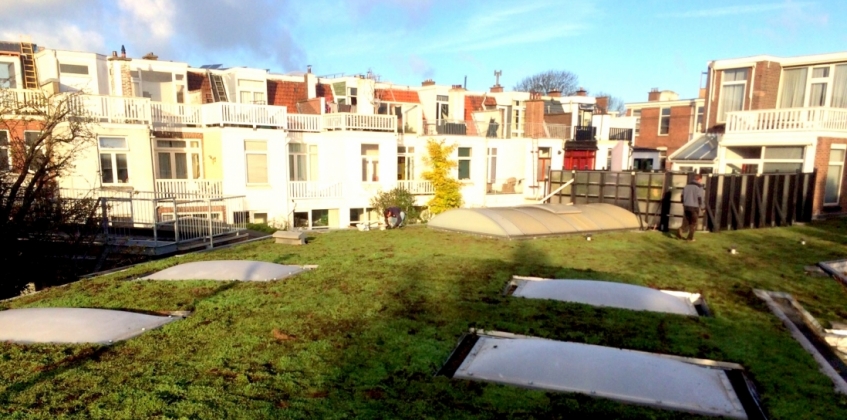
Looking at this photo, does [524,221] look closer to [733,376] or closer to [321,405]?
[733,376]

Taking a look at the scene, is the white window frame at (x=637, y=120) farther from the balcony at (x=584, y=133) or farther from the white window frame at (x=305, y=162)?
the white window frame at (x=305, y=162)

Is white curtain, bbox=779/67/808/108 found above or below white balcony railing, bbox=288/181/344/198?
above

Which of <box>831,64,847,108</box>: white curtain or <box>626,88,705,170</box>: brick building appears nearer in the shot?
<box>831,64,847,108</box>: white curtain

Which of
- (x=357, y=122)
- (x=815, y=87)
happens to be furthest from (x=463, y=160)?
(x=815, y=87)

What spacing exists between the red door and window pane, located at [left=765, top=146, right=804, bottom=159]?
1553cm

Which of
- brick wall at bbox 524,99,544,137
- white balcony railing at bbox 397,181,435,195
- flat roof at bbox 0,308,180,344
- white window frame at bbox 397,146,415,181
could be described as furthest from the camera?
brick wall at bbox 524,99,544,137

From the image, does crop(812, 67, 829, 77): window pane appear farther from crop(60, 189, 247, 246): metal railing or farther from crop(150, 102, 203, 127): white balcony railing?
crop(150, 102, 203, 127): white balcony railing

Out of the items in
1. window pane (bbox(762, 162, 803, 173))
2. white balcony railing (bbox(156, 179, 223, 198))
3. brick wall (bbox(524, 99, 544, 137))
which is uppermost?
brick wall (bbox(524, 99, 544, 137))

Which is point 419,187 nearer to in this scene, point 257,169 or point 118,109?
point 257,169

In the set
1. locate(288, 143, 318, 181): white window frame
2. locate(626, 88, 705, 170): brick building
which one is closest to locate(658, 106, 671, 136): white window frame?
locate(626, 88, 705, 170): brick building

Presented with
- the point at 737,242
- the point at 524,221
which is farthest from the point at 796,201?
the point at 524,221

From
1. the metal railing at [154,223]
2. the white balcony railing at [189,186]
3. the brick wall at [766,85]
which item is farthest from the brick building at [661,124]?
the metal railing at [154,223]

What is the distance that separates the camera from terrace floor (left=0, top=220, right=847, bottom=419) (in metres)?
4.80

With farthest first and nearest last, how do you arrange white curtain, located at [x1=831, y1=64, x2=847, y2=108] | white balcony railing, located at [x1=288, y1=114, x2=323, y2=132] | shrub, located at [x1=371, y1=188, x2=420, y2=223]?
1. white balcony railing, located at [x1=288, y1=114, x2=323, y2=132]
2. shrub, located at [x1=371, y1=188, x2=420, y2=223]
3. white curtain, located at [x1=831, y1=64, x2=847, y2=108]
